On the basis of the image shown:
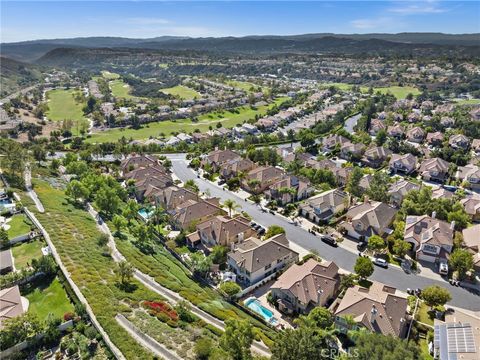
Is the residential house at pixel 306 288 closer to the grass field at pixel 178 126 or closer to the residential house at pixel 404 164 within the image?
the residential house at pixel 404 164

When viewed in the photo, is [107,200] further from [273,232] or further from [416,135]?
[416,135]

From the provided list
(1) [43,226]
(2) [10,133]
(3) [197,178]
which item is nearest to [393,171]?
(3) [197,178]

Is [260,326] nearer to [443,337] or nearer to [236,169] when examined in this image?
[443,337]

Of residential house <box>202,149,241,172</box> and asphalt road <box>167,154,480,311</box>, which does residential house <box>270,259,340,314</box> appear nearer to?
asphalt road <box>167,154,480,311</box>

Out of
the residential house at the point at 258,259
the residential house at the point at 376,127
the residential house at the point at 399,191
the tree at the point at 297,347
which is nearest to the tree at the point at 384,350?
the tree at the point at 297,347

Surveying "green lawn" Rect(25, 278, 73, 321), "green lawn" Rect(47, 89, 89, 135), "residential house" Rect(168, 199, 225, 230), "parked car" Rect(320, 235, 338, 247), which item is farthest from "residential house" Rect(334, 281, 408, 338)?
"green lawn" Rect(47, 89, 89, 135)
